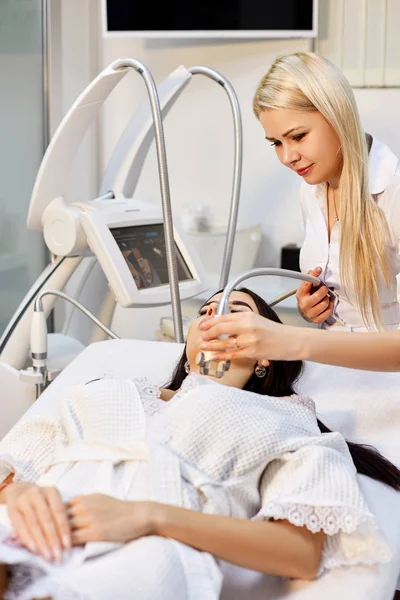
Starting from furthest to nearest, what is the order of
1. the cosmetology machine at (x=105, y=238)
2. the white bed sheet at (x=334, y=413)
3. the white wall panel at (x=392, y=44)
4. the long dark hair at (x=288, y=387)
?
the white wall panel at (x=392, y=44) → the cosmetology machine at (x=105, y=238) → the long dark hair at (x=288, y=387) → the white bed sheet at (x=334, y=413)

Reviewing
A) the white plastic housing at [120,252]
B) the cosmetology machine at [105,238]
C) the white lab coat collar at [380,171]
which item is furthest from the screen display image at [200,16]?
the white lab coat collar at [380,171]

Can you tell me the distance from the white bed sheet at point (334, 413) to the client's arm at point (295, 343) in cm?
24

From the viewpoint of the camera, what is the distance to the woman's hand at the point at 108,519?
129 centimetres

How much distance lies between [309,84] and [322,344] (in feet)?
1.85

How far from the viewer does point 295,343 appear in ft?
5.11

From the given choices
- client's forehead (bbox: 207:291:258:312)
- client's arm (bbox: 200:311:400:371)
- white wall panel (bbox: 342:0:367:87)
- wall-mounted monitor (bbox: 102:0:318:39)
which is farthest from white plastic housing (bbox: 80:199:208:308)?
white wall panel (bbox: 342:0:367:87)

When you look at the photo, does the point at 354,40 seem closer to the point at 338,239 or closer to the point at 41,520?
the point at 338,239

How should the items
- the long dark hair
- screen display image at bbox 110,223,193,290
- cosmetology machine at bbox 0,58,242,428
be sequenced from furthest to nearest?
screen display image at bbox 110,223,193,290 < cosmetology machine at bbox 0,58,242,428 < the long dark hair

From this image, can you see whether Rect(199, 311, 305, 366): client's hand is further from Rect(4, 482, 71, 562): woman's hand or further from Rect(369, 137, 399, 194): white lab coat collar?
Rect(369, 137, 399, 194): white lab coat collar

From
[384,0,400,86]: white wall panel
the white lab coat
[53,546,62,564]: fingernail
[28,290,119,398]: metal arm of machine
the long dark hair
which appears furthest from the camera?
[384,0,400,86]: white wall panel

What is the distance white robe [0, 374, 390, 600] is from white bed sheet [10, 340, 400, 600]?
0.05m

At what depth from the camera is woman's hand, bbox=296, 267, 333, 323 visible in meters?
1.97

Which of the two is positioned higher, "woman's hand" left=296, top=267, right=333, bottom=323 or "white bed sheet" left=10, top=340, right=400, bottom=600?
"woman's hand" left=296, top=267, right=333, bottom=323

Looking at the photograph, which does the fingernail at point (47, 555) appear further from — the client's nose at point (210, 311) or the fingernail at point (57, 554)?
the client's nose at point (210, 311)
